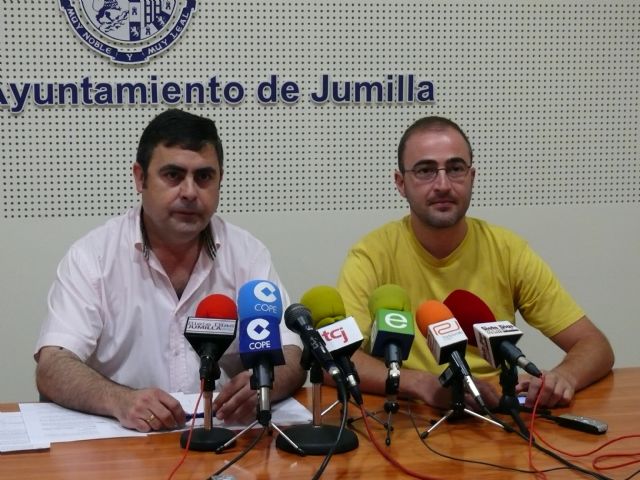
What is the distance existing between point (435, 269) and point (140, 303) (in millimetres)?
1040

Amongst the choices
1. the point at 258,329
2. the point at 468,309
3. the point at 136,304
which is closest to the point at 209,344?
the point at 258,329

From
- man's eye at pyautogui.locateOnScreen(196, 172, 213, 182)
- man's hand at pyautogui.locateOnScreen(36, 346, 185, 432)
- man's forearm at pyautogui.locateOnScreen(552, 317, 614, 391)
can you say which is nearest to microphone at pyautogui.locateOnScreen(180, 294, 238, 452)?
man's hand at pyautogui.locateOnScreen(36, 346, 185, 432)

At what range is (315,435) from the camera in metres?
2.14

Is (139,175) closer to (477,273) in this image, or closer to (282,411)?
(282,411)

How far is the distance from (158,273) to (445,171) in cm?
106

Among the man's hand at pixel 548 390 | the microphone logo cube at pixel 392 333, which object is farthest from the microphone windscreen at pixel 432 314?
the man's hand at pixel 548 390

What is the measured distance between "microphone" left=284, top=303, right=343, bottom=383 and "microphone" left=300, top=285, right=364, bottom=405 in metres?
0.03

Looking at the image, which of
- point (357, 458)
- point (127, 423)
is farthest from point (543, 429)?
point (127, 423)

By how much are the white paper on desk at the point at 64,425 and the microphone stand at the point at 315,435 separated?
1.29 feet

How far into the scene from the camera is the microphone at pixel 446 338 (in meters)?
2.15

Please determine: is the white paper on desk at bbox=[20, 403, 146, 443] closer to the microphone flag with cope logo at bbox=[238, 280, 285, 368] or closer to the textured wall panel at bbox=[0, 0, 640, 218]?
the microphone flag with cope logo at bbox=[238, 280, 285, 368]

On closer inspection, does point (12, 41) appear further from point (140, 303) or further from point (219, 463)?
point (219, 463)

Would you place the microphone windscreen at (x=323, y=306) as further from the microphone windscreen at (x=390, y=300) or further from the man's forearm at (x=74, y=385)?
the man's forearm at (x=74, y=385)

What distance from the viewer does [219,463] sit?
6.63 ft
